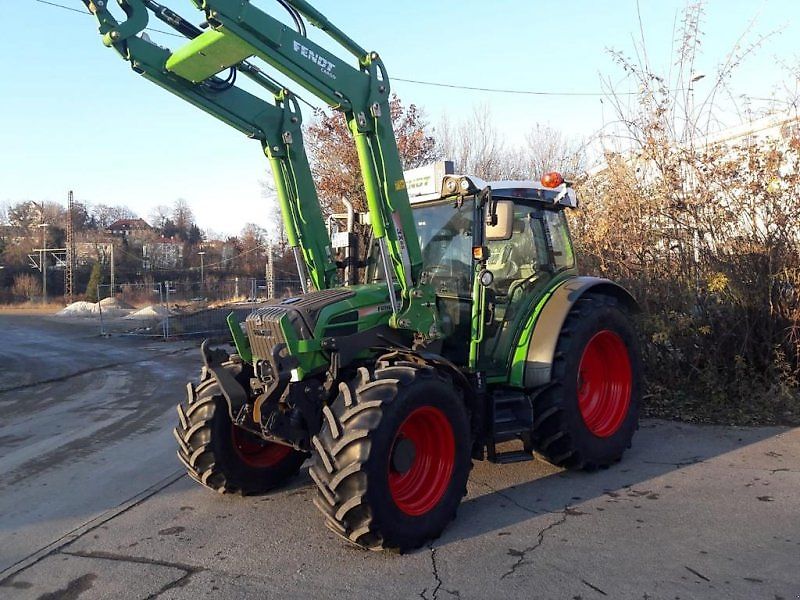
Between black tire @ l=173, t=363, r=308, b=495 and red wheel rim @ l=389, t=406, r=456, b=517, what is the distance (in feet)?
4.37

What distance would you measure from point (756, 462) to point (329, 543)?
12.3ft

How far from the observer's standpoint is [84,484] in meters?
5.48

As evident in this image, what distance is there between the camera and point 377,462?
3725mm

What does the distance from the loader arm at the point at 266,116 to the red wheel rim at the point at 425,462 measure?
1745 millimetres

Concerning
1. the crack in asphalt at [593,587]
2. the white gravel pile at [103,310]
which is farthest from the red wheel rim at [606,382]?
the white gravel pile at [103,310]

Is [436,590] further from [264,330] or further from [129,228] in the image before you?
[129,228]

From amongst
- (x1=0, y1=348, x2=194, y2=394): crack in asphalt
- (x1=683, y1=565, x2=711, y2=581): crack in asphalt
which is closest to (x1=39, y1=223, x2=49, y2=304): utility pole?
(x1=0, y1=348, x2=194, y2=394): crack in asphalt

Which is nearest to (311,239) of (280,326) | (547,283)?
(280,326)

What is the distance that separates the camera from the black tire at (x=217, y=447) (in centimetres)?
471

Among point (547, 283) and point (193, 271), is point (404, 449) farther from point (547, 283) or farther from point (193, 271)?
point (193, 271)

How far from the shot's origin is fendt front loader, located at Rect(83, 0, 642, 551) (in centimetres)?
390

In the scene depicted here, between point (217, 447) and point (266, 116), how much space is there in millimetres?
2561

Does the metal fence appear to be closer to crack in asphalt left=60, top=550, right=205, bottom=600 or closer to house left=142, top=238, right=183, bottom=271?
crack in asphalt left=60, top=550, right=205, bottom=600

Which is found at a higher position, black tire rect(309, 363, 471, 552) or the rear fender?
the rear fender
